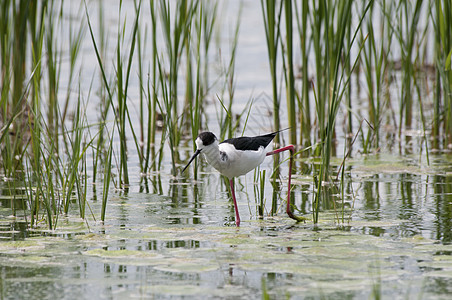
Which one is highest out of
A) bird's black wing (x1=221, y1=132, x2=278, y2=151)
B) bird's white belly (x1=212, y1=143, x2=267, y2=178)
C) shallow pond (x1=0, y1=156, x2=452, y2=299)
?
bird's black wing (x1=221, y1=132, x2=278, y2=151)

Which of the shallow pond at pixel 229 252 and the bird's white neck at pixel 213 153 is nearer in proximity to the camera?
the shallow pond at pixel 229 252

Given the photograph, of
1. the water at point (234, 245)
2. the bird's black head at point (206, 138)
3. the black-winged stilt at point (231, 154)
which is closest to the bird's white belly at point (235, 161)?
the black-winged stilt at point (231, 154)

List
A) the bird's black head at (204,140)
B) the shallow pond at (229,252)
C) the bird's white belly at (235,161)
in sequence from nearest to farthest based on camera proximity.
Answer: the shallow pond at (229,252) < the bird's black head at (204,140) < the bird's white belly at (235,161)

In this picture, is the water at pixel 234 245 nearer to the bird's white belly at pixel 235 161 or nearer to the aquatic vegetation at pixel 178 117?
the aquatic vegetation at pixel 178 117

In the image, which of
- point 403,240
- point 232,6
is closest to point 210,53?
point 232,6

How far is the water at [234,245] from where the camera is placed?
3807mm

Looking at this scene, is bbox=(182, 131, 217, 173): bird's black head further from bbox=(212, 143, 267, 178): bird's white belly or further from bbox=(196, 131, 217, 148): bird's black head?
bbox=(212, 143, 267, 178): bird's white belly

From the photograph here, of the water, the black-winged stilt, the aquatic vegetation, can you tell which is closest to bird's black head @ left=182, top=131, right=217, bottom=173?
the black-winged stilt

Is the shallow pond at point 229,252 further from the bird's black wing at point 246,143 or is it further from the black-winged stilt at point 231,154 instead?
the bird's black wing at point 246,143

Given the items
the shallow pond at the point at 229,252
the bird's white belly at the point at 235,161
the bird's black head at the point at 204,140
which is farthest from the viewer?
the bird's white belly at the point at 235,161

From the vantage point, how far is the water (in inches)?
150

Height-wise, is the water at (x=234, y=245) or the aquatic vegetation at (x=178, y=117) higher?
the aquatic vegetation at (x=178, y=117)

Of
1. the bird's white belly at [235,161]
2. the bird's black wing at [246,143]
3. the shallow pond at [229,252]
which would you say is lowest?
the shallow pond at [229,252]

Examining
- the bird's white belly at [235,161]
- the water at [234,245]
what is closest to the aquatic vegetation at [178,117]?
the water at [234,245]
